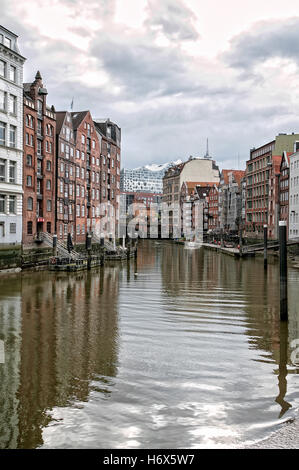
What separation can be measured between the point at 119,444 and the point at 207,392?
11.1ft

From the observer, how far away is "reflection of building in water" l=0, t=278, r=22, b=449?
936 cm

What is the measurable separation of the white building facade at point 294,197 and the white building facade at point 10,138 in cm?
4373

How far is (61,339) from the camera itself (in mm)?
17062

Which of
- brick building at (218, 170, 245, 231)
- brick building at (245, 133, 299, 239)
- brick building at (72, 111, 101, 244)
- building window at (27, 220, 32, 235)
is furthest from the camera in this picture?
brick building at (218, 170, 245, 231)

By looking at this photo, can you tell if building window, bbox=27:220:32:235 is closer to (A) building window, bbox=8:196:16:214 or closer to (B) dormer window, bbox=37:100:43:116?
(A) building window, bbox=8:196:16:214

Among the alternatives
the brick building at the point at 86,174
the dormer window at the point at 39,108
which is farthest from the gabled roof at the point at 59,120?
the dormer window at the point at 39,108

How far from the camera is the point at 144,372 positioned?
13.2m

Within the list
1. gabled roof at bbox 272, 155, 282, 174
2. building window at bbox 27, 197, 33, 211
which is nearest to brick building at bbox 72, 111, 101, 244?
building window at bbox 27, 197, 33, 211

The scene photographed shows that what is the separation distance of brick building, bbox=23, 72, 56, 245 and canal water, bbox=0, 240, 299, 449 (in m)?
22.1

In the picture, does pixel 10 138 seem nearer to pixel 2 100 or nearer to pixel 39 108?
pixel 2 100

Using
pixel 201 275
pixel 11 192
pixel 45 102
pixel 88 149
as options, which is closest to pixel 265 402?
pixel 201 275

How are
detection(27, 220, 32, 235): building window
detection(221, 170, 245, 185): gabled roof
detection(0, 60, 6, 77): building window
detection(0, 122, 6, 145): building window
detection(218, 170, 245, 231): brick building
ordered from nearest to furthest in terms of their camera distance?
detection(0, 60, 6, 77): building window
detection(0, 122, 6, 145): building window
detection(27, 220, 32, 235): building window
detection(218, 170, 245, 231): brick building
detection(221, 170, 245, 185): gabled roof

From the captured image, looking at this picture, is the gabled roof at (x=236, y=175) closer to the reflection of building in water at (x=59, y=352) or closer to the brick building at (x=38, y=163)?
the brick building at (x=38, y=163)

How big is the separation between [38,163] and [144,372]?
4175 cm
